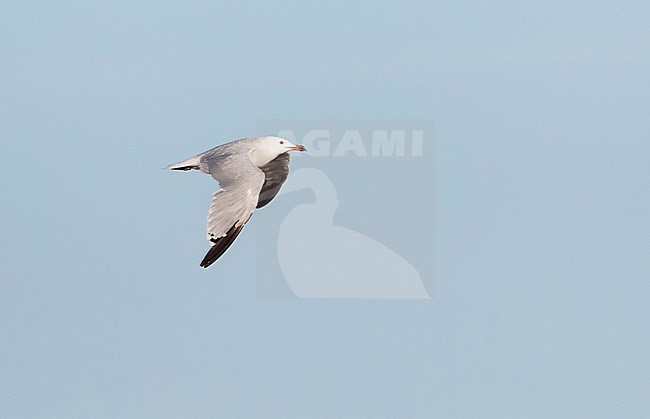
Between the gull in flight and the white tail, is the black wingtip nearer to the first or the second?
the gull in flight

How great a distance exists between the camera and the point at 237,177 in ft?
41.5

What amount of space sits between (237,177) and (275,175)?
2.07 m

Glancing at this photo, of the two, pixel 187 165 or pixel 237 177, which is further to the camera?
pixel 187 165

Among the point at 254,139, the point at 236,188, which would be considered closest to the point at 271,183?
the point at 254,139

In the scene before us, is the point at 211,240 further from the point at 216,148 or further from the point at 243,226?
the point at 216,148

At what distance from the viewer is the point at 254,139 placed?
14.0 meters

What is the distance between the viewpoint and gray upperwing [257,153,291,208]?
14.6m

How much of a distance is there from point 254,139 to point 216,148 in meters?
0.32

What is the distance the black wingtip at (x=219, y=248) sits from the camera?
40.0ft

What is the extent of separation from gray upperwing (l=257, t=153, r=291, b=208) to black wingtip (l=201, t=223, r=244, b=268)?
2242 millimetres

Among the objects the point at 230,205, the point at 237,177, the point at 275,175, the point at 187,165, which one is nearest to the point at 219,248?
the point at 230,205

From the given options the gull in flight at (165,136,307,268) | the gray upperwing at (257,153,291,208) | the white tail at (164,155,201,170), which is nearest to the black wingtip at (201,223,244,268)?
the gull in flight at (165,136,307,268)

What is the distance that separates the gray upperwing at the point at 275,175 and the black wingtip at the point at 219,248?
2242mm

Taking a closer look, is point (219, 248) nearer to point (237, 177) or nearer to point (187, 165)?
point (237, 177)
